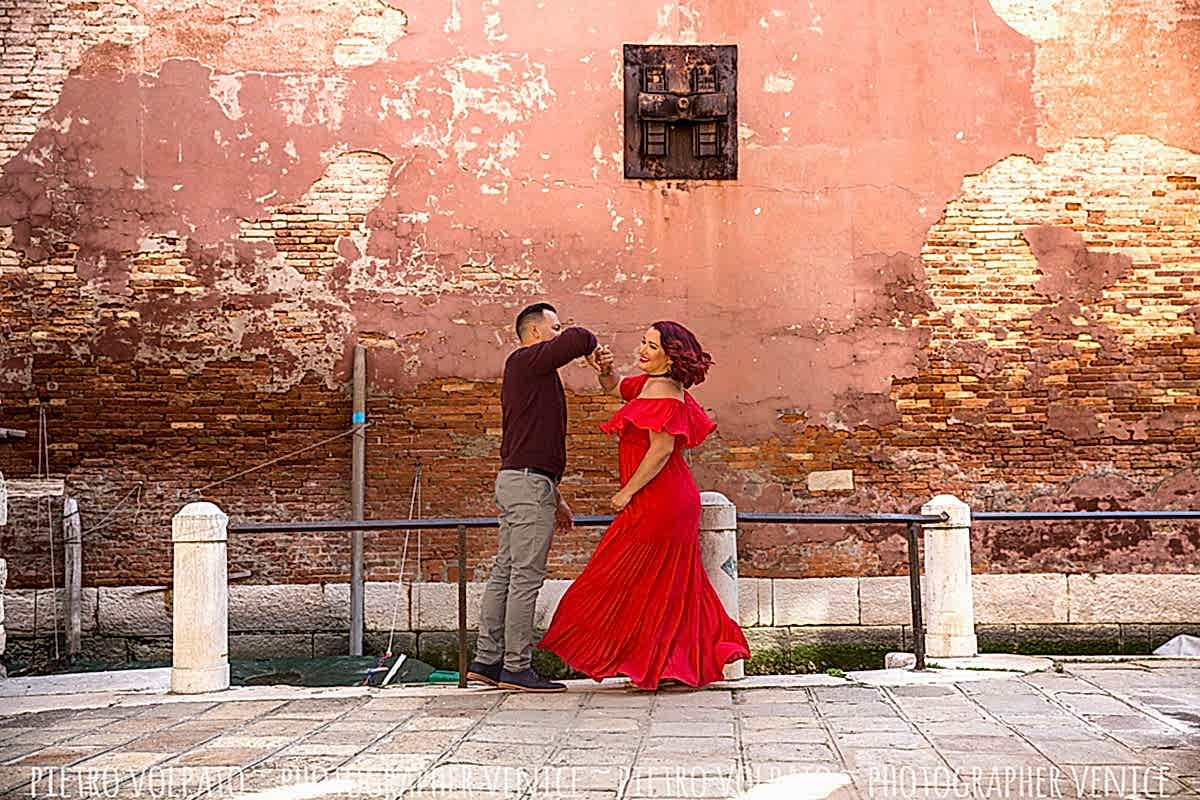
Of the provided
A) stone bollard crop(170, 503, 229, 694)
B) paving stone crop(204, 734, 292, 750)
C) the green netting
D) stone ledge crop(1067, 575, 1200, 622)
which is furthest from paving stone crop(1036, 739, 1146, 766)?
stone ledge crop(1067, 575, 1200, 622)

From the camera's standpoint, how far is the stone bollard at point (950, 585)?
5.95 meters

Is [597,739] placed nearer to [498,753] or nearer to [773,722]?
[498,753]

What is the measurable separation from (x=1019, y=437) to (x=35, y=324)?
23.3 feet

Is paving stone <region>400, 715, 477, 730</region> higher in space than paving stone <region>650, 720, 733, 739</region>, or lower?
lower

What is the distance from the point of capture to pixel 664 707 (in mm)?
4656

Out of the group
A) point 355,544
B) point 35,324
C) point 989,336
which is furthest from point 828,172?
point 35,324

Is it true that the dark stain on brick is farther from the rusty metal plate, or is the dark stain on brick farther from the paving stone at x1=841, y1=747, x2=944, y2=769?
the paving stone at x1=841, y1=747, x2=944, y2=769

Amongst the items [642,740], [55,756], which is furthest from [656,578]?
[55,756]

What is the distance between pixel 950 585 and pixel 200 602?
11.6ft

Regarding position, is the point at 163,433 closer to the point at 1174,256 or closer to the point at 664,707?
the point at 664,707

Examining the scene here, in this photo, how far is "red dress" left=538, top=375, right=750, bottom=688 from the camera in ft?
16.5

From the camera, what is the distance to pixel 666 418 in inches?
199

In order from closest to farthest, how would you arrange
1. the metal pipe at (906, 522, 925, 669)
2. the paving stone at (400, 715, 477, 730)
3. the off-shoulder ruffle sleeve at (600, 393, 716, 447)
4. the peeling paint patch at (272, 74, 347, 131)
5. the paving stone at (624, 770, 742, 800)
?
the paving stone at (624, 770, 742, 800), the paving stone at (400, 715, 477, 730), the off-shoulder ruffle sleeve at (600, 393, 716, 447), the metal pipe at (906, 522, 925, 669), the peeling paint patch at (272, 74, 347, 131)

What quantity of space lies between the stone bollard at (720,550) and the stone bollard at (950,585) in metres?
1.16
